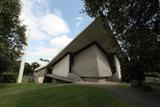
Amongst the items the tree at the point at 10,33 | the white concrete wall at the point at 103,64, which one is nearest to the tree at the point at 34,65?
the white concrete wall at the point at 103,64

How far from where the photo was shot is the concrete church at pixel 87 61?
1843 inches

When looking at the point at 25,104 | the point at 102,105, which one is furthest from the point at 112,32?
the point at 25,104

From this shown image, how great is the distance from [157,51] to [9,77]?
37139mm

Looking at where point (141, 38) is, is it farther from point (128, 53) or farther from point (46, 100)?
point (46, 100)

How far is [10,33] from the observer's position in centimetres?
3016

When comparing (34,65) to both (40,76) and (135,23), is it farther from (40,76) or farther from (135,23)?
(135,23)

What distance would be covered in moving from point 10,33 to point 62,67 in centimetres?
2295

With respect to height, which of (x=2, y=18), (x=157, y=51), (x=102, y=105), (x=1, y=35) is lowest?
(x=102, y=105)

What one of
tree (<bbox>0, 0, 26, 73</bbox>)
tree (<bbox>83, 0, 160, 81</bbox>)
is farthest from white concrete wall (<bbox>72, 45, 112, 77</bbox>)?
tree (<bbox>83, 0, 160, 81</bbox>)

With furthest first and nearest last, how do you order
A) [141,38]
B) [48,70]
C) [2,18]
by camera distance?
1. [48,70]
2. [2,18]
3. [141,38]

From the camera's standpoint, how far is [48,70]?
185ft

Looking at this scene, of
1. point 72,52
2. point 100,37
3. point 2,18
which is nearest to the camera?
point 2,18

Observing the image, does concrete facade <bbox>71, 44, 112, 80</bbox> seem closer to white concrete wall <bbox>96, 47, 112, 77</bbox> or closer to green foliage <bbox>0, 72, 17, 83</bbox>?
white concrete wall <bbox>96, 47, 112, 77</bbox>

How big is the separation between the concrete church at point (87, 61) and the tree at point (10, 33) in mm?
16296
